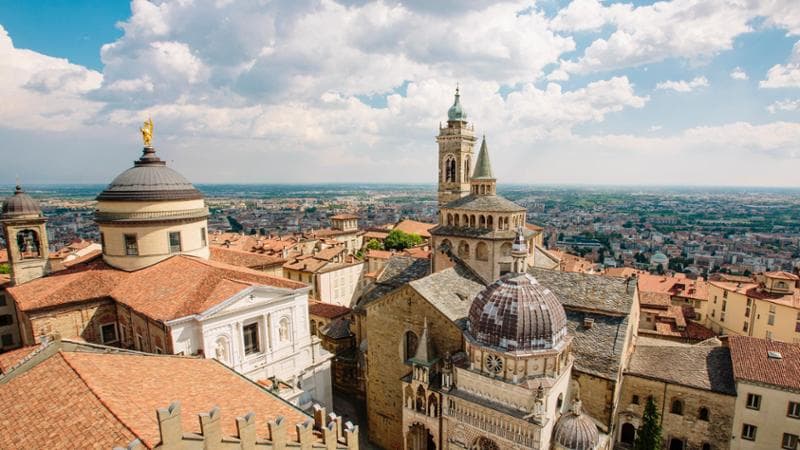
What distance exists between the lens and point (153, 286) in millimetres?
23047

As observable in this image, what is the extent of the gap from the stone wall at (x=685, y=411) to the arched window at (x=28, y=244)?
38080 millimetres

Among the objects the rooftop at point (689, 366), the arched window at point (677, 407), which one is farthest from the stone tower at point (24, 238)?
the arched window at point (677, 407)

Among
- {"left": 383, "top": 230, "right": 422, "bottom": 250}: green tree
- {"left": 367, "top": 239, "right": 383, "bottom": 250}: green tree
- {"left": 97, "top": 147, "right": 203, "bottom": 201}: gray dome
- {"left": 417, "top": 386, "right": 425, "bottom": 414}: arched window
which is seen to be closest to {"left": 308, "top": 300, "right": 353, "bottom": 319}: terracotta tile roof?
{"left": 97, "top": 147, "right": 203, "bottom": 201}: gray dome

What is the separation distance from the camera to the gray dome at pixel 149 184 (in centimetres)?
2555

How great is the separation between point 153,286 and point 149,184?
7137 millimetres

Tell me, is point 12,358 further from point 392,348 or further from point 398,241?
point 398,241

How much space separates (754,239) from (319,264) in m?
180

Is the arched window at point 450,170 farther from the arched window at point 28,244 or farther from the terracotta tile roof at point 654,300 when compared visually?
the arched window at point 28,244

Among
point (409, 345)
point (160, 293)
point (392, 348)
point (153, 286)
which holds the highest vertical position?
point (153, 286)

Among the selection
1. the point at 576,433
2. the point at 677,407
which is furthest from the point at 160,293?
the point at 677,407

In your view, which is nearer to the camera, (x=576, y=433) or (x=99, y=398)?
(x=99, y=398)

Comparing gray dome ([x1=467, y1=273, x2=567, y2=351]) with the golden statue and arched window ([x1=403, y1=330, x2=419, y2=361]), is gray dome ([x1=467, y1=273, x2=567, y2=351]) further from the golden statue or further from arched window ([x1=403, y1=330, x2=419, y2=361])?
the golden statue

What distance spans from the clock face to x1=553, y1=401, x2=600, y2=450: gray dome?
3911 mm

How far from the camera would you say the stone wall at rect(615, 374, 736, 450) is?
2258cm
